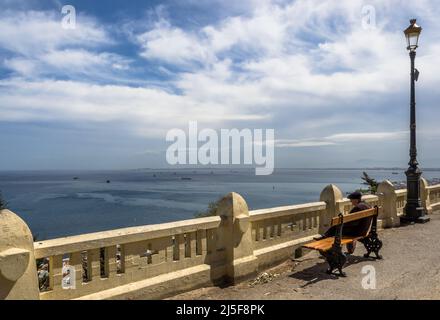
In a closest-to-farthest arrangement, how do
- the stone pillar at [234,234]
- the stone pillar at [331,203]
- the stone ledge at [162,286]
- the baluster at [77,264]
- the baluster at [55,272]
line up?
the baluster at [55,272] → the baluster at [77,264] → the stone ledge at [162,286] → the stone pillar at [234,234] → the stone pillar at [331,203]

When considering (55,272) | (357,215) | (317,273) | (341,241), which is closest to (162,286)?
(55,272)

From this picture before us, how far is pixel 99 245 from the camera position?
4.49 meters

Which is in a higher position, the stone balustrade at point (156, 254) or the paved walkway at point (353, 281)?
the stone balustrade at point (156, 254)

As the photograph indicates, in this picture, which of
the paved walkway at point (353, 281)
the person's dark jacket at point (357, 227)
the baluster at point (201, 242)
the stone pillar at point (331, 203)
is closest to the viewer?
the paved walkway at point (353, 281)

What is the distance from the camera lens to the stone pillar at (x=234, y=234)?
6125mm

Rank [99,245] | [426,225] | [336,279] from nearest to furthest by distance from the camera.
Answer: [99,245], [336,279], [426,225]

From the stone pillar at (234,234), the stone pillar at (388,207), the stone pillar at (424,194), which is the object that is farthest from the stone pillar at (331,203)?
the stone pillar at (424,194)

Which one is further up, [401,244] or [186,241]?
[186,241]

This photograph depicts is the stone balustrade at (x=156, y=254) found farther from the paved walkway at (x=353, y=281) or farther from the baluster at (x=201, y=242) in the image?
the paved walkway at (x=353, y=281)

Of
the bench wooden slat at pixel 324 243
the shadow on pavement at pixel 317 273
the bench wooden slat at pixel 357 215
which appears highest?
the bench wooden slat at pixel 357 215

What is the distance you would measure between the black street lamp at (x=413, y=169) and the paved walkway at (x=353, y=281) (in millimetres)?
3452
